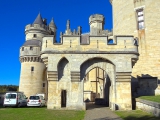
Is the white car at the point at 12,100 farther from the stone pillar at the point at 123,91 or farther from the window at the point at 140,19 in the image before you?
the window at the point at 140,19

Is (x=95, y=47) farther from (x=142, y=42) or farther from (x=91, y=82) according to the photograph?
(x=91, y=82)

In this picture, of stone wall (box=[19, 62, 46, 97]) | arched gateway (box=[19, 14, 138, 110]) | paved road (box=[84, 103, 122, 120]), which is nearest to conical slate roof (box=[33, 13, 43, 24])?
stone wall (box=[19, 62, 46, 97])

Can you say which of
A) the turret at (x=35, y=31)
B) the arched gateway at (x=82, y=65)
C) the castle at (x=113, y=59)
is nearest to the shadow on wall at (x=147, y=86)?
the castle at (x=113, y=59)

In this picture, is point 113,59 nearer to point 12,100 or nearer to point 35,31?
point 12,100

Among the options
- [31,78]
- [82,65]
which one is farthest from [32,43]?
[82,65]

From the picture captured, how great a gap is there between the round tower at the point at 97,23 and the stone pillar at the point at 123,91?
20.6 meters

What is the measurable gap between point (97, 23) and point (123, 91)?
73.0 feet

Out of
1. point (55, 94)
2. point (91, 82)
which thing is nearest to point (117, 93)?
point (55, 94)

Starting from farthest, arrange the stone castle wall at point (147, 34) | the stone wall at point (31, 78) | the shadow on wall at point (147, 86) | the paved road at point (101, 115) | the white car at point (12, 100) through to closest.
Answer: the stone wall at point (31, 78) < the stone castle wall at point (147, 34) < the white car at point (12, 100) < the shadow on wall at point (147, 86) < the paved road at point (101, 115)

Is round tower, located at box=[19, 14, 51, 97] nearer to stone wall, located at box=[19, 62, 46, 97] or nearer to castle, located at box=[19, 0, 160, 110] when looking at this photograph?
stone wall, located at box=[19, 62, 46, 97]

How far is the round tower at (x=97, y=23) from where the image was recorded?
112ft

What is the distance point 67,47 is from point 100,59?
2573 mm

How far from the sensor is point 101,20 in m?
34.5

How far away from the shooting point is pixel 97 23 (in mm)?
34594
